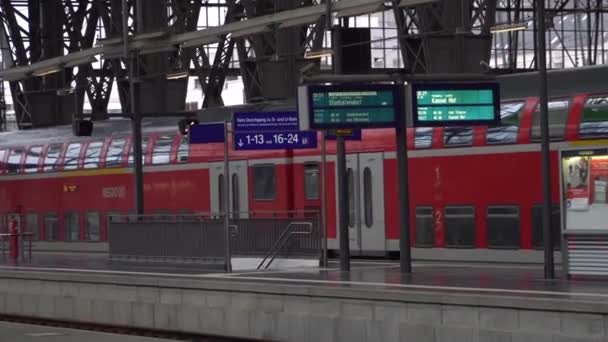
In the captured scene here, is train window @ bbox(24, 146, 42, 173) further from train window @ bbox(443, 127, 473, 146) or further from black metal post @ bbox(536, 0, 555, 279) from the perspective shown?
black metal post @ bbox(536, 0, 555, 279)

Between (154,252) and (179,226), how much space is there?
1.42 metres

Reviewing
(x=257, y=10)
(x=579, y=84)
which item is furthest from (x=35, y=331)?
→ (x=257, y=10)

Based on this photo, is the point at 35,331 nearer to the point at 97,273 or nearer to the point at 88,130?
the point at 97,273

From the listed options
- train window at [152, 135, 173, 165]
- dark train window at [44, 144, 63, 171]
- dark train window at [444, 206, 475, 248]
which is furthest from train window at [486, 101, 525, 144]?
dark train window at [44, 144, 63, 171]

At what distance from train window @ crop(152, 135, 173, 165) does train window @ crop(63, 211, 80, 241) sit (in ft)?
15.8

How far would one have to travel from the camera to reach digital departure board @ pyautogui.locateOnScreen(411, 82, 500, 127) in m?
22.3

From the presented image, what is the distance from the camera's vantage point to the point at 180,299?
2255 centimetres

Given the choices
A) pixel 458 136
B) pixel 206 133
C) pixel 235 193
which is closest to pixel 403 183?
pixel 458 136

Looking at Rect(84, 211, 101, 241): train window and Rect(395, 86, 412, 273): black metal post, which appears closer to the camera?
Rect(395, 86, 412, 273): black metal post

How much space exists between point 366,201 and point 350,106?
7.97 m

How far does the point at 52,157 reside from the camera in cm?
4206

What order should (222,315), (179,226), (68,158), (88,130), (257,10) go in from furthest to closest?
(257,10) → (68,158) → (88,130) → (179,226) → (222,315)

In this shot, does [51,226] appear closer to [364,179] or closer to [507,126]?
[364,179]

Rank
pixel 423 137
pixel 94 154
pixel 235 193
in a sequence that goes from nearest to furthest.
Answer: pixel 423 137
pixel 235 193
pixel 94 154
